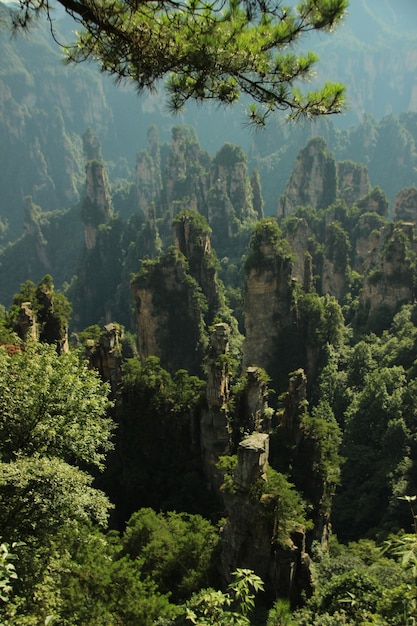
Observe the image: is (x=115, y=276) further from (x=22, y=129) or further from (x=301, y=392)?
(x=22, y=129)

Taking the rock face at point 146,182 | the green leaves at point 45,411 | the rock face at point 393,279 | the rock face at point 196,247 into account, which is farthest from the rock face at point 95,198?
the green leaves at point 45,411

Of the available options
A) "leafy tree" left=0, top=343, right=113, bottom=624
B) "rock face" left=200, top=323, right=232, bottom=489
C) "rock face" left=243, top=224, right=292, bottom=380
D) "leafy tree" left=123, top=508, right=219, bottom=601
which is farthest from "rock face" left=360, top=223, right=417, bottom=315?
"leafy tree" left=0, top=343, right=113, bottom=624

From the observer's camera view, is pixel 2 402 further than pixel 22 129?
No

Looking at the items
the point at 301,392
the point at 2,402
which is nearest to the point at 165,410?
the point at 301,392

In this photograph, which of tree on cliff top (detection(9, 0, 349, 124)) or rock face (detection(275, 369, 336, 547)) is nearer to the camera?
tree on cliff top (detection(9, 0, 349, 124))

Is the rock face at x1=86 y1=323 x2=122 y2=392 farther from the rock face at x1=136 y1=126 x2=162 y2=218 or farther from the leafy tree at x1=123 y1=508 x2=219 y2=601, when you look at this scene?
the rock face at x1=136 y1=126 x2=162 y2=218

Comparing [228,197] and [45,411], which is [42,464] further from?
[228,197]
